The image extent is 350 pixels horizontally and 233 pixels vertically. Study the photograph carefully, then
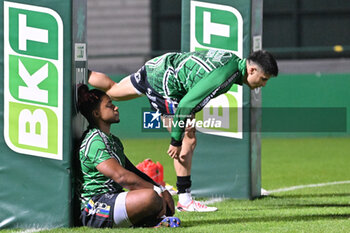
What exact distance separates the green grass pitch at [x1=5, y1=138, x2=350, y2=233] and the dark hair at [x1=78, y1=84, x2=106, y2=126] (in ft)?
3.08

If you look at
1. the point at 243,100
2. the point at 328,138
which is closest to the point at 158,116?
the point at 243,100

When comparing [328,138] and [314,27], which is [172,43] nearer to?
[314,27]

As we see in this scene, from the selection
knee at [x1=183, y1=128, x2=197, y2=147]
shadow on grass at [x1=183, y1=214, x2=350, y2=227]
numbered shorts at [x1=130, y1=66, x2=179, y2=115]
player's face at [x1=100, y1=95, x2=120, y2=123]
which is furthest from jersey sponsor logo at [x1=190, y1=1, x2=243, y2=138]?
player's face at [x1=100, y1=95, x2=120, y2=123]

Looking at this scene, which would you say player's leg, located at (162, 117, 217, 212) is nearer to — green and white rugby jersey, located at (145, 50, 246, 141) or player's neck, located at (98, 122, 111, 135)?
green and white rugby jersey, located at (145, 50, 246, 141)

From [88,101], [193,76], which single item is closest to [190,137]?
[193,76]

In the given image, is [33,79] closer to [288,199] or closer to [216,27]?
[216,27]

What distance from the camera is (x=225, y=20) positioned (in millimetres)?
8984

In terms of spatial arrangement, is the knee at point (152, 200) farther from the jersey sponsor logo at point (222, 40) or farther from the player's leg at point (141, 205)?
the jersey sponsor logo at point (222, 40)

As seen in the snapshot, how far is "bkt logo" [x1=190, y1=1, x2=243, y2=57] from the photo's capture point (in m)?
8.98

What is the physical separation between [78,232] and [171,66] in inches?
80.1

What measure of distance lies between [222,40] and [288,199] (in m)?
1.82

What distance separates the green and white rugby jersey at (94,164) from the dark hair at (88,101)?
8.0 inches

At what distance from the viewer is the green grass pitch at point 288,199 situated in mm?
6910

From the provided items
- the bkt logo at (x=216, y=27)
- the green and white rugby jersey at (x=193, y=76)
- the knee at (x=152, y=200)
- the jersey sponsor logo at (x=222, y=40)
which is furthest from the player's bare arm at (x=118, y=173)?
the bkt logo at (x=216, y=27)
